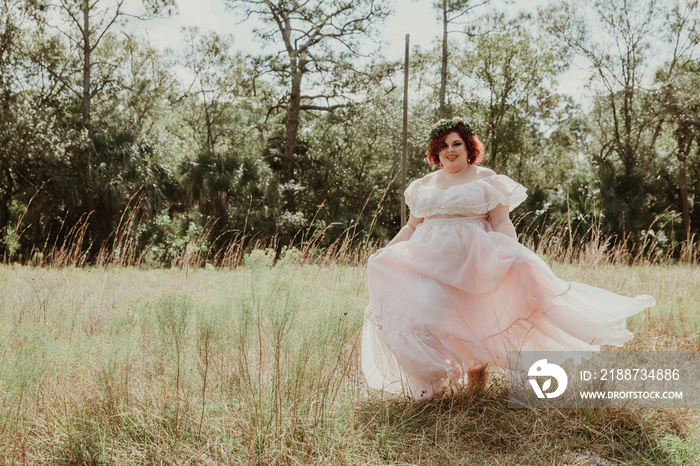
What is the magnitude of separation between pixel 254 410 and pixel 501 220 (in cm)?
170

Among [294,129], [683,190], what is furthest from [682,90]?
[294,129]

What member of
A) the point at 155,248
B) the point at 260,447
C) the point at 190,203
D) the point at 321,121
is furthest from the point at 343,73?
the point at 260,447

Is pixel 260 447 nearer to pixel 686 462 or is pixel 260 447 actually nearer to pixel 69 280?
pixel 686 462

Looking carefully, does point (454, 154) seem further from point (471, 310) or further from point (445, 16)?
point (445, 16)

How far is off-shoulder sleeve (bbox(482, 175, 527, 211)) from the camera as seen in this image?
283 centimetres

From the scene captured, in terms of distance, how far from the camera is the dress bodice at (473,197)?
111 inches

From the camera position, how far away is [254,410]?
2.16m

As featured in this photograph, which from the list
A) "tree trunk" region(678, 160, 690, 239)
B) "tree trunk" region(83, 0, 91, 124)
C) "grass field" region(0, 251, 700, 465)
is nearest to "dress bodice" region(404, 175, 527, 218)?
"grass field" region(0, 251, 700, 465)

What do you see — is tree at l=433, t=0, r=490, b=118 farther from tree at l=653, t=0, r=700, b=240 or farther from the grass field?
the grass field

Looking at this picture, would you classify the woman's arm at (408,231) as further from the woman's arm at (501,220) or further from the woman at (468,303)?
the woman's arm at (501,220)

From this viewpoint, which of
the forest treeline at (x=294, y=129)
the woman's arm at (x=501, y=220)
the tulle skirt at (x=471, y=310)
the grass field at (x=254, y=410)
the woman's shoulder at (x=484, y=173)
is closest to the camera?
the grass field at (x=254, y=410)

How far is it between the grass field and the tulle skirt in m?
0.25

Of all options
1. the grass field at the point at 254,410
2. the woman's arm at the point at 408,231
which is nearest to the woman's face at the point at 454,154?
the woman's arm at the point at 408,231

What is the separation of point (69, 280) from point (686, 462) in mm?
5181
